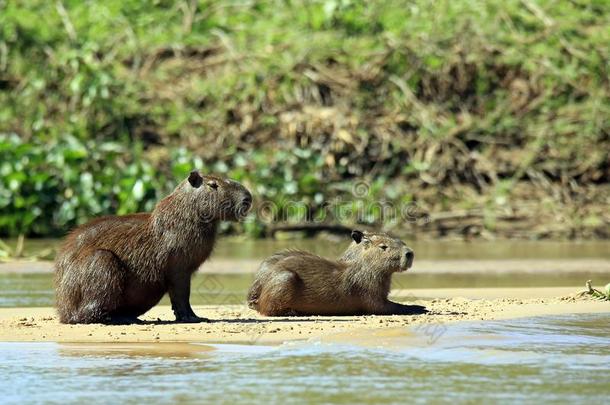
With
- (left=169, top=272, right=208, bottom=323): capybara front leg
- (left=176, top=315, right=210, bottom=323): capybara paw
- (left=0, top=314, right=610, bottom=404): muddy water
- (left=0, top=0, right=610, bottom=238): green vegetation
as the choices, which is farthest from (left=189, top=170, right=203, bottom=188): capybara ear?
(left=0, top=0, right=610, bottom=238): green vegetation

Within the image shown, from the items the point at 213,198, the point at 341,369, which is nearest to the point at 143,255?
the point at 213,198

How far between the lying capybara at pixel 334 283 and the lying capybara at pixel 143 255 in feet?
2.26

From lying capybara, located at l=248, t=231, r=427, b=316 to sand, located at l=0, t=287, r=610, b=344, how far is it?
0.19m

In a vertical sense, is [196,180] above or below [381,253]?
above

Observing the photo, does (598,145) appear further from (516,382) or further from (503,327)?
(516,382)

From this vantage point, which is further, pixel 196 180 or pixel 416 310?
pixel 416 310

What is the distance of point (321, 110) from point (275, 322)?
8790 mm

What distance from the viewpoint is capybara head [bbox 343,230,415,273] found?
32.6 feet

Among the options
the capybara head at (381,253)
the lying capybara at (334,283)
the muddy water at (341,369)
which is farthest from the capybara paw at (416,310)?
the muddy water at (341,369)

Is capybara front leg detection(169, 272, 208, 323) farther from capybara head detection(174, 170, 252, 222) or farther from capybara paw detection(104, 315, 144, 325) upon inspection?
capybara head detection(174, 170, 252, 222)

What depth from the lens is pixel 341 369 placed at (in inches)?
271

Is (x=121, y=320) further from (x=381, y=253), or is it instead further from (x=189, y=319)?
(x=381, y=253)

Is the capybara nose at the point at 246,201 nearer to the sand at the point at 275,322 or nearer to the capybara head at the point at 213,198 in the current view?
the capybara head at the point at 213,198

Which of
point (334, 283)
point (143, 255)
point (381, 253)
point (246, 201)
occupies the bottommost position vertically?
point (334, 283)
